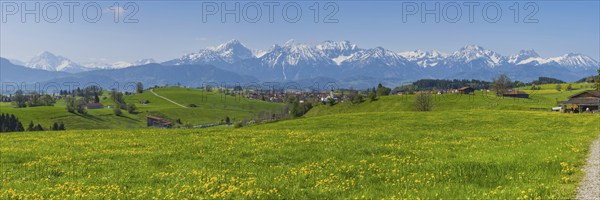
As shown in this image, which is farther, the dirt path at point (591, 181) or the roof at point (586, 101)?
the roof at point (586, 101)

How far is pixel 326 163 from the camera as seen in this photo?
17.9m

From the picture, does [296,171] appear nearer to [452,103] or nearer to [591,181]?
[591,181]

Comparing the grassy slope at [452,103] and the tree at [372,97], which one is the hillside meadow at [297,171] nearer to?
the grassy slope at [452,103]

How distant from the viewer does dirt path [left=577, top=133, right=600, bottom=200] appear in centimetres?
1185

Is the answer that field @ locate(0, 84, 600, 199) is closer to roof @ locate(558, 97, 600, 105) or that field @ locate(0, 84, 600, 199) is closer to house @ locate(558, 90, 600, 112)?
house @ locate(558, 90, 600, 112)

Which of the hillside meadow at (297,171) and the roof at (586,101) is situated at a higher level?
the roof at (586,101)

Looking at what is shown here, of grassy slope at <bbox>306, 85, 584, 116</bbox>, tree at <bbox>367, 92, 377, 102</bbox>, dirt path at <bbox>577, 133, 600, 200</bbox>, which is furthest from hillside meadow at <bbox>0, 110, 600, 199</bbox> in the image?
tree at <bbox>367, 92, 377, 102</bbox>

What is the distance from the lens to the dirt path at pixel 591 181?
38.9ft

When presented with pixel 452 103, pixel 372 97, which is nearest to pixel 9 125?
pixel 372 97

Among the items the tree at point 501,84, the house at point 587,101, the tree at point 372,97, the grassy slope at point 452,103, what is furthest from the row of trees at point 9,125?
the tree at point 501,84

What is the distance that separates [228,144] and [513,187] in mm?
18096

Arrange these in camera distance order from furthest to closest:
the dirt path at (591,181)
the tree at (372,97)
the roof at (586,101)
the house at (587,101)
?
the tree at (372,97)
the roof at (586,101)
the house at (587,101)
the dirt path at (591,181)

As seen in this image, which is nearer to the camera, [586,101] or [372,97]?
[586,101]

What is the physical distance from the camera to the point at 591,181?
13680 millimetres
